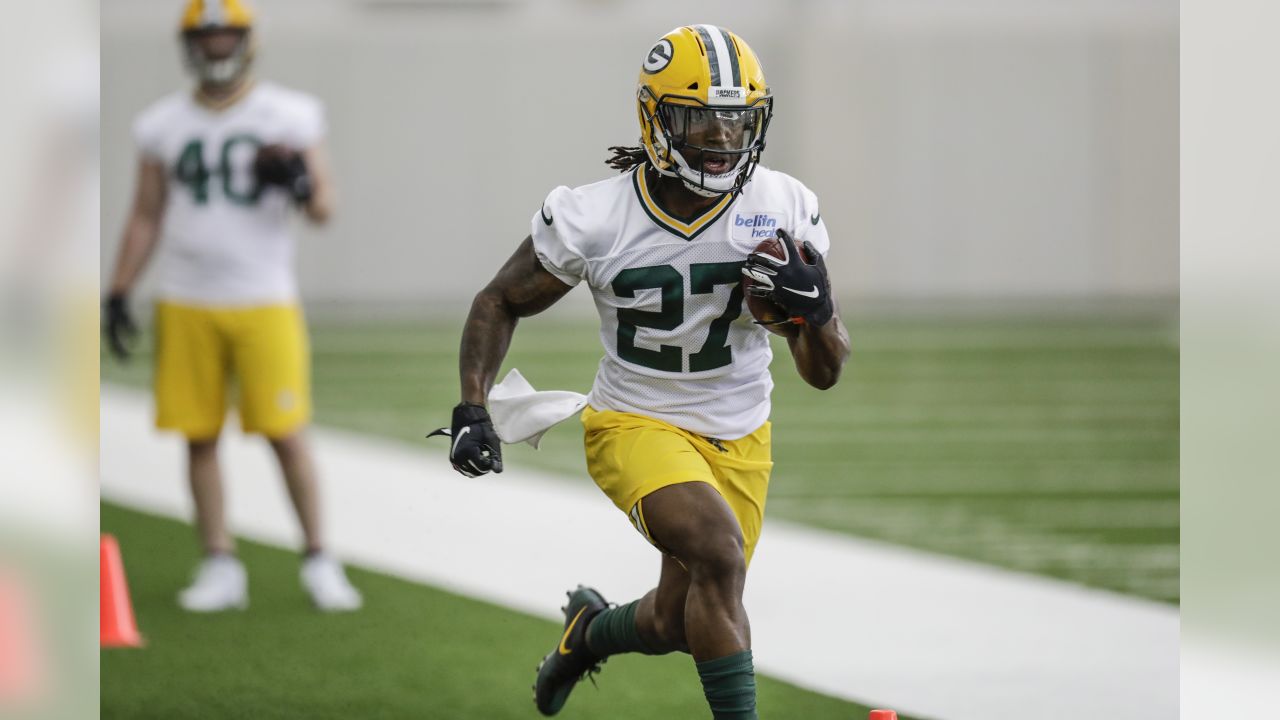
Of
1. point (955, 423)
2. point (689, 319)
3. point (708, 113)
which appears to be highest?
point (708, 113)

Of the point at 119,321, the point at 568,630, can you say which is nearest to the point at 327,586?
the point at 119,321

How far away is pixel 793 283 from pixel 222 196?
2.88 m

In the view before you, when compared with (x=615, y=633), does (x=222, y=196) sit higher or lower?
higher

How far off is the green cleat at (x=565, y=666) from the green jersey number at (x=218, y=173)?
7.07 ft

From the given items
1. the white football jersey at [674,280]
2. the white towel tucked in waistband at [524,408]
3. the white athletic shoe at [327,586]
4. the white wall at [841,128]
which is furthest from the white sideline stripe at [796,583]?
the white wall at [841,128]

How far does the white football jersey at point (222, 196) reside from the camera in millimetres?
5543

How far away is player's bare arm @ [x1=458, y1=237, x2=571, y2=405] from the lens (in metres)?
3.63

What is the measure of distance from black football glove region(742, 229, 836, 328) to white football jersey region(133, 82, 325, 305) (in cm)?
265

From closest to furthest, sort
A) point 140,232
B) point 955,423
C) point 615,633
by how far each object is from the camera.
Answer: point 615,633 < point 140,232 < point 955,423

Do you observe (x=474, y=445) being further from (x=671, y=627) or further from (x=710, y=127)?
(x=710, y=127)

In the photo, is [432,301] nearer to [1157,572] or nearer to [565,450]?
[565,450]

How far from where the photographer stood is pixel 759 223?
359 centimetres

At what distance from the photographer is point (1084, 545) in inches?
257
